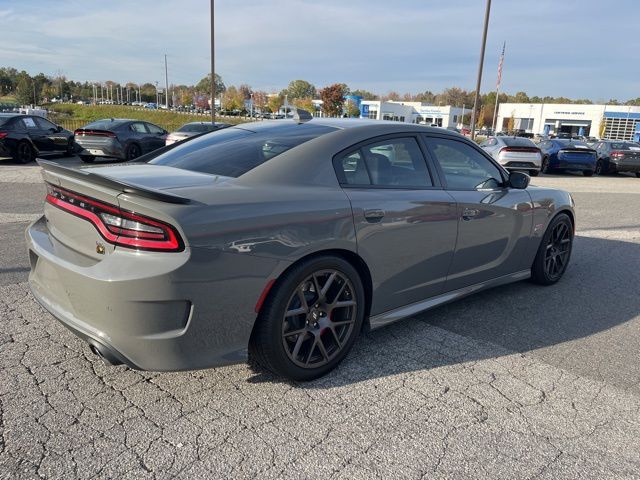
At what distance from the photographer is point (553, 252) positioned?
509cm

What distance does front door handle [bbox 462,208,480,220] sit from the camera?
12.4ft

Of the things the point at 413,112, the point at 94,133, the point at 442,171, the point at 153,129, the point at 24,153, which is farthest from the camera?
the point at 413,112

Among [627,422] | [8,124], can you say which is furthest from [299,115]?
[8,124]

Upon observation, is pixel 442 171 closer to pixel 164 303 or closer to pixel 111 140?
pixel 164 303

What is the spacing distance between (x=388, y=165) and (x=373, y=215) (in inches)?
19.8

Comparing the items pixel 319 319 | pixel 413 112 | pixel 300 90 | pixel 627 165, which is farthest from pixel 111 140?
pixel 300 90

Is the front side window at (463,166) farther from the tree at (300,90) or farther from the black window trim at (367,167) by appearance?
the tree at (300,90)

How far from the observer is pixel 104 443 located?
93.9 inches

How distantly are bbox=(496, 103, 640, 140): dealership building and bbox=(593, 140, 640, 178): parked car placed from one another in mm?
58720

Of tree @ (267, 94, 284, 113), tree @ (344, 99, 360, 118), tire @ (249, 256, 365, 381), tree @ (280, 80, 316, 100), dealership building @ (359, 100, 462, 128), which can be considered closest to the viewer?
tire @ (249, 256, 365, 381)

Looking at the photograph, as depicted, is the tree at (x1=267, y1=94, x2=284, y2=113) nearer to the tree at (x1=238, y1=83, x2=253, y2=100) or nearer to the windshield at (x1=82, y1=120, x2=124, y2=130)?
the tree at (x1=238, y1=83, x2=253, y2=100)

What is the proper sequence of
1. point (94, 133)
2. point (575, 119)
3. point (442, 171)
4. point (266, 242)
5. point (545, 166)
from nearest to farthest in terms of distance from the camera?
point (266, 242), point (442, 171), point (94, 133), point (545, 166), point (575, 119)

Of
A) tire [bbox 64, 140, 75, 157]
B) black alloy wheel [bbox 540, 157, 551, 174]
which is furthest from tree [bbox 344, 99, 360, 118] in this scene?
tire [bbox 64, 140, 75, 157]

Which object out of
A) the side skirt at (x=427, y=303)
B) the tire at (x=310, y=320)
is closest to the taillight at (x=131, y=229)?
the tire at (x=310, y=320)
